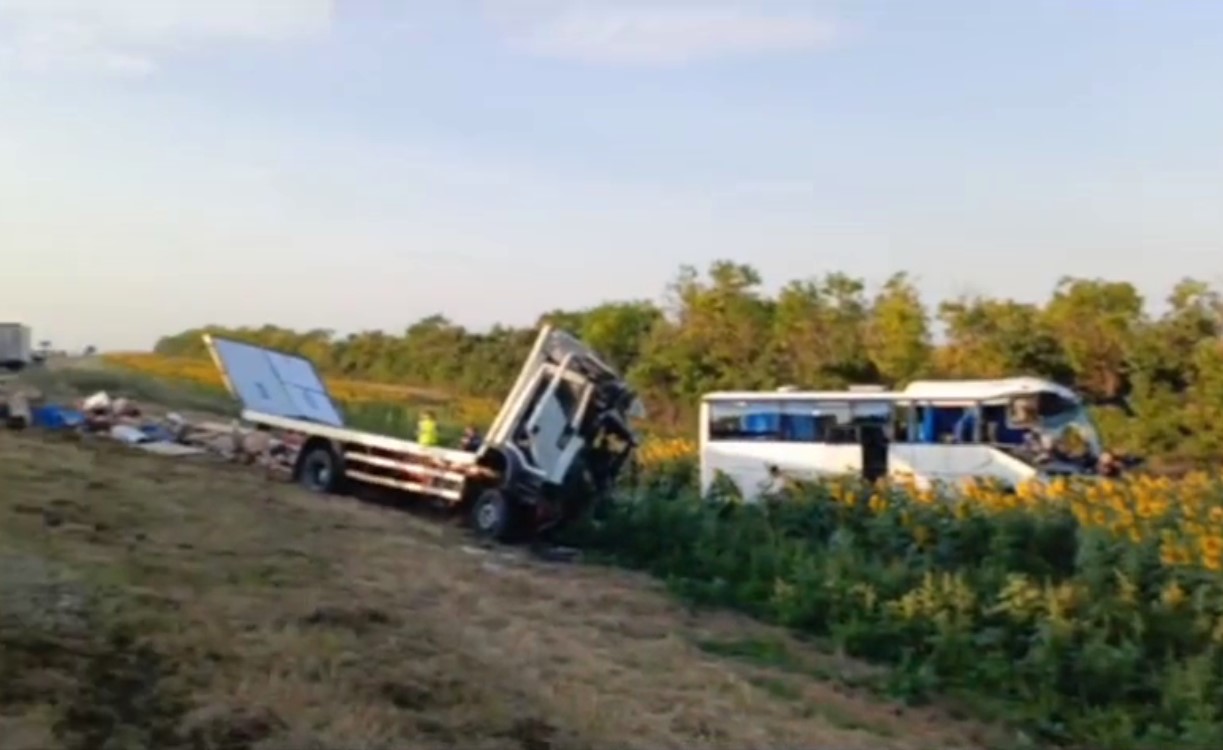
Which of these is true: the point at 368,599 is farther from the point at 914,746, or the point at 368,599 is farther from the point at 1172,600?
the point at 1172,600

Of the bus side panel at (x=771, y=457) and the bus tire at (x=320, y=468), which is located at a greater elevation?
the bus side panel at (x=771, y=457)

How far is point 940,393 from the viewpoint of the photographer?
22.2 m

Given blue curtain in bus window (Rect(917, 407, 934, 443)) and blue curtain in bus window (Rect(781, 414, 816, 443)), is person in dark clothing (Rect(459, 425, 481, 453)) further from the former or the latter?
blue curtain in bus window (Rect(917, 407, 934, 443))

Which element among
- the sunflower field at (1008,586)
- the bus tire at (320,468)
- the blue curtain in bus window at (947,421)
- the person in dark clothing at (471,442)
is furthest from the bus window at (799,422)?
the bus tire at (320,468)

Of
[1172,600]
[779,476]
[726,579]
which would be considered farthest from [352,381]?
[1172,600]

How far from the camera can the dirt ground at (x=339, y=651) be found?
5.72 meters

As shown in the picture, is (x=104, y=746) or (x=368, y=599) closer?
(x=104, y=746)

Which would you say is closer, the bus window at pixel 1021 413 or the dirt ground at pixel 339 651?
the dirt ground at pixel 339 651

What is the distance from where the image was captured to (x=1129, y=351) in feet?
106

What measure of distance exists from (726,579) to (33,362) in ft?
49.4

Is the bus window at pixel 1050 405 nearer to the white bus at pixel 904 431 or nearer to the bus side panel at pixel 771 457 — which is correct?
the white bus at pixel 904 431

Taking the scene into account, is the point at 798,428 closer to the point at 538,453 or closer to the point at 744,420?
the point at 744,420

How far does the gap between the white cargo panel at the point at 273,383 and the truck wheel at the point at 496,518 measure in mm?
3059

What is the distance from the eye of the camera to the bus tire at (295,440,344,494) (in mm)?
16406
